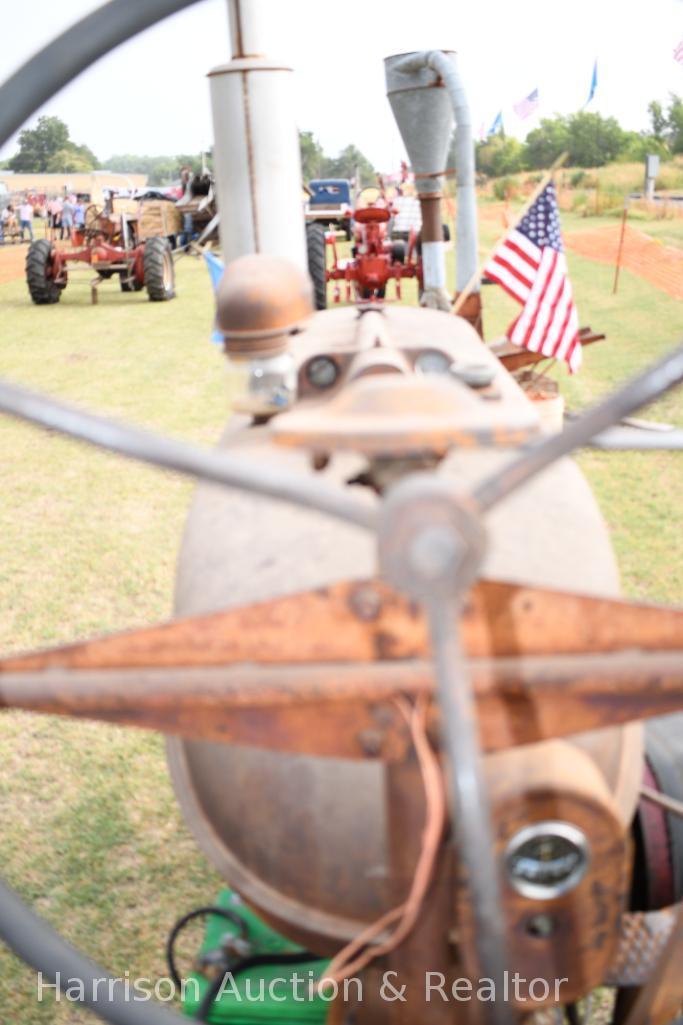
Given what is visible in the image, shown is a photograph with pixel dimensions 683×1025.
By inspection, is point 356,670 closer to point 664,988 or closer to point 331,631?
point 331,631

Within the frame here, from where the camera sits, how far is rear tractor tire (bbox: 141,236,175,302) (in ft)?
47.8

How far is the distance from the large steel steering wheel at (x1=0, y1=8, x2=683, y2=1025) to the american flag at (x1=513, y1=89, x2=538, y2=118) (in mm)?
22699

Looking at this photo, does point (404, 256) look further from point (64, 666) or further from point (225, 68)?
point (64, 666)

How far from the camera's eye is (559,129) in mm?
49312

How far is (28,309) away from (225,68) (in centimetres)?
1242

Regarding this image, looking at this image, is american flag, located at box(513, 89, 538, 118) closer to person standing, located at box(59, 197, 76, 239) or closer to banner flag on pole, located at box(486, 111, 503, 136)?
banner flag on pole, located at box(486, 111, 503, 136)

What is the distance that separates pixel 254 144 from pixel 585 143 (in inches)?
1902

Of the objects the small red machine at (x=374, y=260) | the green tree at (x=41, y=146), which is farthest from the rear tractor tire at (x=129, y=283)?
the green tree at (x=41, y=146)

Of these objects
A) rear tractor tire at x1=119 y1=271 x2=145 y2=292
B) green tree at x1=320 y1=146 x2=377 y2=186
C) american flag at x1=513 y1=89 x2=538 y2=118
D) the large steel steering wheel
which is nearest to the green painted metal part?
the large steel steering wheel

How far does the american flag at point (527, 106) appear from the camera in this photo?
22.1 metres

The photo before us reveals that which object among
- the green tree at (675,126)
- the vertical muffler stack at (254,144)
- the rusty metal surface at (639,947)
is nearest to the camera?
the rusty metal surface at (639,947)

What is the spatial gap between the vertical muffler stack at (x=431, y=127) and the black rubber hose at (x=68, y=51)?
3487 mm

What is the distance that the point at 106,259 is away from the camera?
14.9 metres

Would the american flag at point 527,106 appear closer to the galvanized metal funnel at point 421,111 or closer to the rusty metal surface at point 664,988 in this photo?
the galvanized metal funnel at point 421,111
